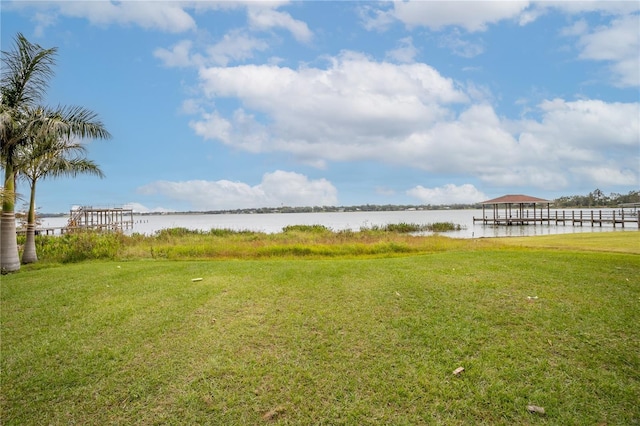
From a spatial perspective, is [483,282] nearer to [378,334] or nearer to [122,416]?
[378,334]

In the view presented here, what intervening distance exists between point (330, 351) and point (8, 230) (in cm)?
1260

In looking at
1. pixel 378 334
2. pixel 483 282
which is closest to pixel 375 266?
pixel 483 282

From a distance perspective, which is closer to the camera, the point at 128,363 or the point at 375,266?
the point at 128,363

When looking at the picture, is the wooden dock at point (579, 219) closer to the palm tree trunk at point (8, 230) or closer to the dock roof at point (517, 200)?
the dock roof at point (517, 200)

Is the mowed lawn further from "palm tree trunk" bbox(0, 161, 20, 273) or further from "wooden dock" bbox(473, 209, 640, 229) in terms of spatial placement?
"wooden dock" bbox(473, 209, 640, 229)

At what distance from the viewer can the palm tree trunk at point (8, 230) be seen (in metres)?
11.8

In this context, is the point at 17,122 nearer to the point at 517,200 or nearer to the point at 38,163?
the point at 38,163

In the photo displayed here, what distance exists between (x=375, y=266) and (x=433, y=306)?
3.04 m

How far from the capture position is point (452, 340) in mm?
5035

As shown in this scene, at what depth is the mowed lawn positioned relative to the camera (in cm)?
389

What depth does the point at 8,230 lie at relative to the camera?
1222 centimetres

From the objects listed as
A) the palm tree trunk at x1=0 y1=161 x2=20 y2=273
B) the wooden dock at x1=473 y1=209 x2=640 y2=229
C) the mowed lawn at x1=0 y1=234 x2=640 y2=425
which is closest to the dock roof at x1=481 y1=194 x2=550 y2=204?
the wooden dock at x1=473 y1=209 x2=640 y2=229

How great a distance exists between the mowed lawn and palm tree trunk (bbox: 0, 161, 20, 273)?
517 centimetres

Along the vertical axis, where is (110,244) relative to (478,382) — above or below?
above
